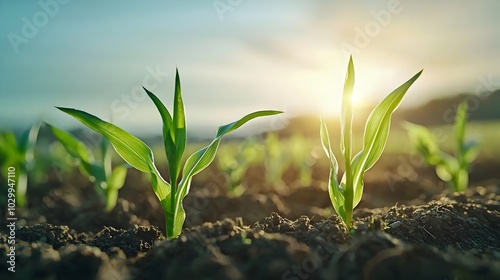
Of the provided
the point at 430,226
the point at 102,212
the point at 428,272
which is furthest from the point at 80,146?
the point at 428,272

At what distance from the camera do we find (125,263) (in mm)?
2203

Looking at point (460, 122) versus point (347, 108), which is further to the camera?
point (460, 122)

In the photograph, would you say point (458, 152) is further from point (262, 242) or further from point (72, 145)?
point (72, 145)

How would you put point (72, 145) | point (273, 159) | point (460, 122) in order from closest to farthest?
point (72, 145), point (460, 122), point (273, 159)

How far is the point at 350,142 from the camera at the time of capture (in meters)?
2.57

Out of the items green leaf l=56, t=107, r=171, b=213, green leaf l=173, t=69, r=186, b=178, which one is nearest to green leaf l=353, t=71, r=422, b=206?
green leaf l=173, t=69, r=186, b=178

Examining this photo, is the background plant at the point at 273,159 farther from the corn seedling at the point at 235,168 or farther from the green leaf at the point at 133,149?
the green leaf at the point at 133,149

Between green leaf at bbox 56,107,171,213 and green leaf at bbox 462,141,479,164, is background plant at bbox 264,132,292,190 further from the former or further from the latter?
green leaf at bbox 56,107,171,213

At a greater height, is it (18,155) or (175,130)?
(175,130)

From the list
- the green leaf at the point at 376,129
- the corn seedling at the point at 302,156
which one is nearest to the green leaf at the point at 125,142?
the green leaf at the point at 376,129

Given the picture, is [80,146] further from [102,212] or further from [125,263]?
[125,263]

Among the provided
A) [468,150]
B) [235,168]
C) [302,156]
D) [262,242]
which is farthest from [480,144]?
[262,242]

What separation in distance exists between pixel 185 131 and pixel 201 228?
548mm

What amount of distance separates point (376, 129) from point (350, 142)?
22cm
